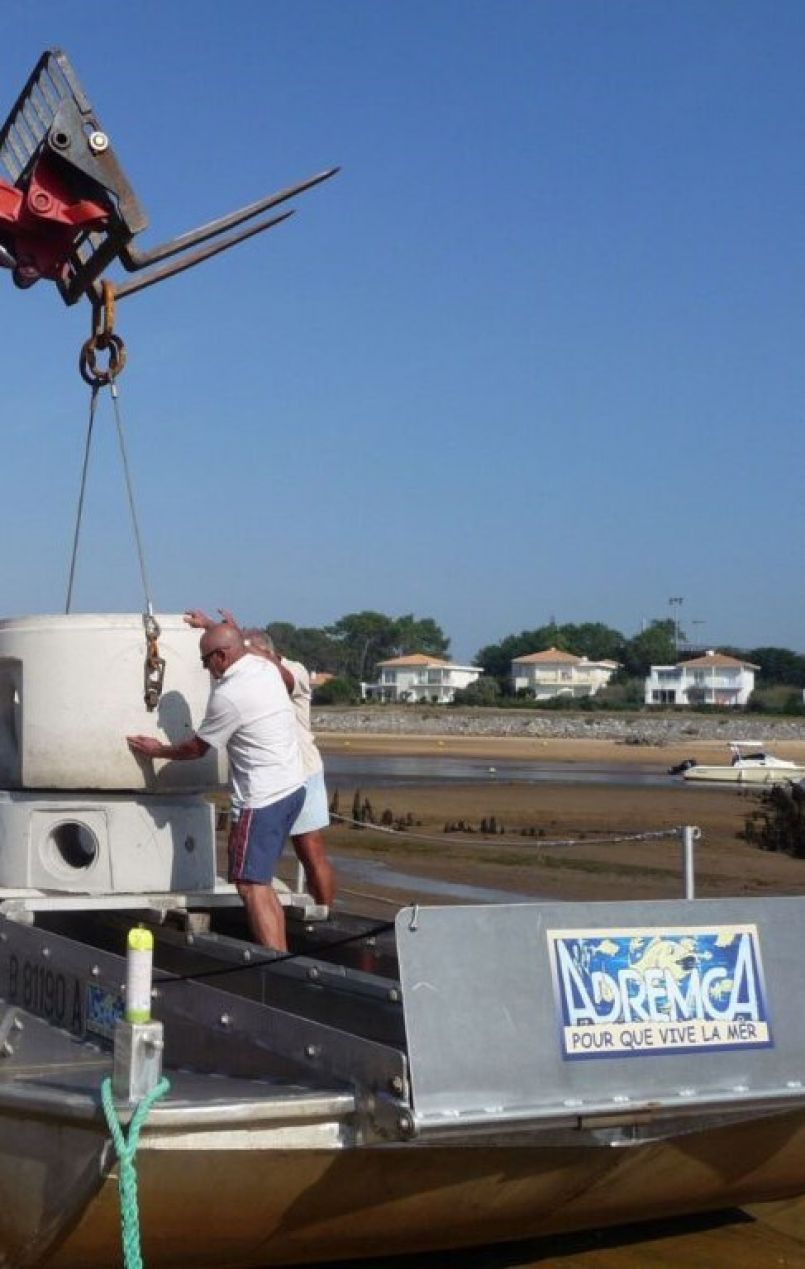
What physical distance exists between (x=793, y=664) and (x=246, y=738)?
408 feet

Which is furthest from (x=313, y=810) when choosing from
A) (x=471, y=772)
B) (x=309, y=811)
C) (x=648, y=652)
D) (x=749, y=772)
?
(x=648, y=652)

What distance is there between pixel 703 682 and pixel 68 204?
113 m

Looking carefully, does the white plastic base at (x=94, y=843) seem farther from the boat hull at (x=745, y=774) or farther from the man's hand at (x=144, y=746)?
the boat hull at (x=745, y=774)

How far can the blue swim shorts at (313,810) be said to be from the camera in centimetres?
766

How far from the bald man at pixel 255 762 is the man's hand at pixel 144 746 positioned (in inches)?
13.5

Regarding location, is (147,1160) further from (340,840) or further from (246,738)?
(340,840)

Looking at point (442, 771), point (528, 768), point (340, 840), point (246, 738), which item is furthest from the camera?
point (528, 768)

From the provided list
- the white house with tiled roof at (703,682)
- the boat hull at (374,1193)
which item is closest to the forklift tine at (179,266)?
the boat hull at (374,1193)

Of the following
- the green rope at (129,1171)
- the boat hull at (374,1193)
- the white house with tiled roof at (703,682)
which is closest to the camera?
the green rope at (129,1171)

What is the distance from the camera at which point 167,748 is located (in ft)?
22.2

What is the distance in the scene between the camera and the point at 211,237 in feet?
24.3

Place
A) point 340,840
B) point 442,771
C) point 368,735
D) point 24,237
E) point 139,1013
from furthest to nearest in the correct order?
point 368,735 → point 442,771 → point 340,840 → point 24,237 → point 139,1013

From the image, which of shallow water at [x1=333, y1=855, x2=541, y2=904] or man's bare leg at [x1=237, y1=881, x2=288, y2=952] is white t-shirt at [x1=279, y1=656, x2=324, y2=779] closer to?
man's bare leg at [x1=237, y1=881, x2=288, y2=952]

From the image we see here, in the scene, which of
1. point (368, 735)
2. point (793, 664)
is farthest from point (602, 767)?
point (793, 664)
